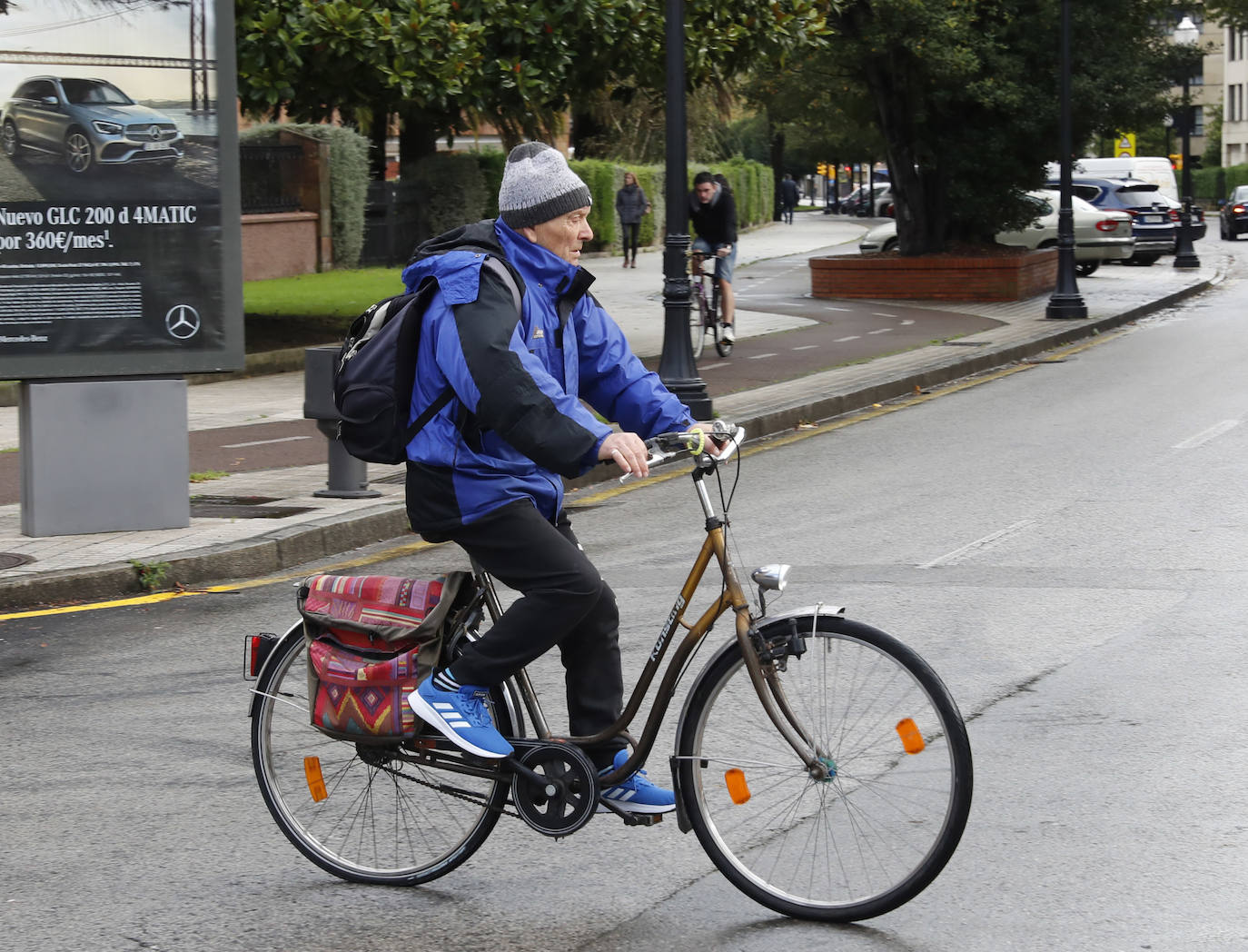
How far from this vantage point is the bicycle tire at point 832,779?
154 inches

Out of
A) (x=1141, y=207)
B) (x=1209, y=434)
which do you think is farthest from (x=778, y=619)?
(x=1141, y=207)

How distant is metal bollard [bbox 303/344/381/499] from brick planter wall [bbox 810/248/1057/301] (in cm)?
1674

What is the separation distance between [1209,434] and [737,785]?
940cm

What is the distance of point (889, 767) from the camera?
4.05 m

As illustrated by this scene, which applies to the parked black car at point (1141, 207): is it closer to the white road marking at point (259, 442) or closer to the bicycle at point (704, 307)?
the bicycle at point (704, 307)

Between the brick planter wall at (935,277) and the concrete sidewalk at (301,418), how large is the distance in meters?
0.55

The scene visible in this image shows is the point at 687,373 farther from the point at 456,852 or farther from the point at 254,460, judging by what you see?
the point at 456,852

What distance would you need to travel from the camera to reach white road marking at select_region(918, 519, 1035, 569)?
8383mm

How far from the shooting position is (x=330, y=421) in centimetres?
988

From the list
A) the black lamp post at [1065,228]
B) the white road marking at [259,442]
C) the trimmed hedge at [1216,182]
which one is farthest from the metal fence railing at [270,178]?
the trimmed hedge at [1216,182]

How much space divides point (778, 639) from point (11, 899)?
203 cm

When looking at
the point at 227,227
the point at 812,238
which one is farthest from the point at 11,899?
the point at 812,238

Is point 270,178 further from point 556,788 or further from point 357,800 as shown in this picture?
point 556,788

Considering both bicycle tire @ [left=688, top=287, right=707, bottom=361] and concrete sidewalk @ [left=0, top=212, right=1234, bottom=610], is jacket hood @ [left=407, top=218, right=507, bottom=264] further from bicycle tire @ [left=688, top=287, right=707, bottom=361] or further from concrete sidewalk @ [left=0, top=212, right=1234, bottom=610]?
bicycle tire @ [left=688, top=287, right=707, bottom=361]
